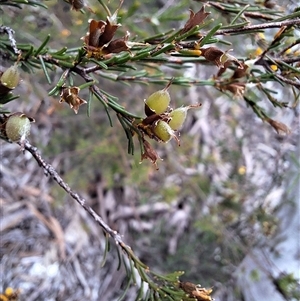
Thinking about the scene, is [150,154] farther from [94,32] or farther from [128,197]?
[128,197]

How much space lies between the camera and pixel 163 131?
17.6 inches

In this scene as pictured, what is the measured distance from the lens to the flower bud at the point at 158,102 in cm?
46

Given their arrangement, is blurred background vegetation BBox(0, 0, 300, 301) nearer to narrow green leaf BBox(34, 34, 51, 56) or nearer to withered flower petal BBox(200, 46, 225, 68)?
narrow green leaf BBox(34, 34, 51, 56)

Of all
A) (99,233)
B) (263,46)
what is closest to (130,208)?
(99,233)

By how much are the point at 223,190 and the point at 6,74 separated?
67.6 inches

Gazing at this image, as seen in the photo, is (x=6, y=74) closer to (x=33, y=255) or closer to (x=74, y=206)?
(x=33, y=255)

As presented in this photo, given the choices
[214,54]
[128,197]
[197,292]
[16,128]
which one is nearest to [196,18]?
[214,54]

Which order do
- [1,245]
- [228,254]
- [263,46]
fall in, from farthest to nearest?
[228,254] → [1,245] → [263,46]

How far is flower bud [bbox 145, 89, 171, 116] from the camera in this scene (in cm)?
46

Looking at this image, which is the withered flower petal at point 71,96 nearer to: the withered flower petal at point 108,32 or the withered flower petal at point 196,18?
the withered flower petal at point 108,32

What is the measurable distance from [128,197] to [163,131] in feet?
5.25

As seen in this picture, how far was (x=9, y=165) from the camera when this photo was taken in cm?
167

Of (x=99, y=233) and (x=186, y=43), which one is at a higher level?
(x=186, y=43)

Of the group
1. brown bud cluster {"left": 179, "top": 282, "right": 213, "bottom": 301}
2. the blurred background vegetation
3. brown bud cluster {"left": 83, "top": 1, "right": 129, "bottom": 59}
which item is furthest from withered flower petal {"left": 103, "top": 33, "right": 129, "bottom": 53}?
the blurred background vegetation
